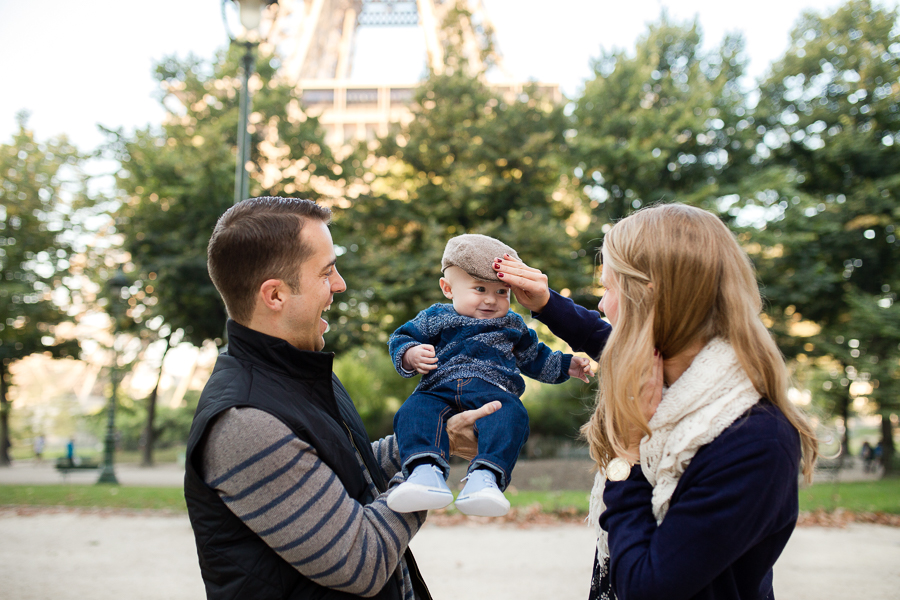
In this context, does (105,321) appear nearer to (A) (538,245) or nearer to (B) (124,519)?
(B) (124,519)

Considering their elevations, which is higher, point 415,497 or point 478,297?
point 478,297

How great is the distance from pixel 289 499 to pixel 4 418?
28836 millimetres

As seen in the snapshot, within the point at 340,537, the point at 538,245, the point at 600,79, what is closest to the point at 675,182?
the point at 600,79

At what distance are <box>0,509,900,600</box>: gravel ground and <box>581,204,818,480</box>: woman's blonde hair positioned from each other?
5192 millimetres

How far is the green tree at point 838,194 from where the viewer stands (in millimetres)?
16016

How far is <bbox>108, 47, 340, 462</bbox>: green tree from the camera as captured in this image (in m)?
16.0

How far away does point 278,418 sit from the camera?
155cm

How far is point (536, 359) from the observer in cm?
247

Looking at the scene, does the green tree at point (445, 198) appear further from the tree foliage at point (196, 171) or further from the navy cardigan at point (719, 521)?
the navy cardigan at point (719, 521)

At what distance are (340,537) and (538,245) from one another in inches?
570

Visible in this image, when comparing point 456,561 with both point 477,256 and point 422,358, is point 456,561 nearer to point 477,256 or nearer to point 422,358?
point 422,358

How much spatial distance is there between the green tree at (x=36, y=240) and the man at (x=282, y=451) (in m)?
23.5

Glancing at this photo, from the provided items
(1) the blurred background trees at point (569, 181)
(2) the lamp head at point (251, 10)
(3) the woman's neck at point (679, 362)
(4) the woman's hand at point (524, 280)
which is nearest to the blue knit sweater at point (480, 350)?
(4) the woman's hand at point (524, 280)

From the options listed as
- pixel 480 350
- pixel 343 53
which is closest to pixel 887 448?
pixel 480 350
